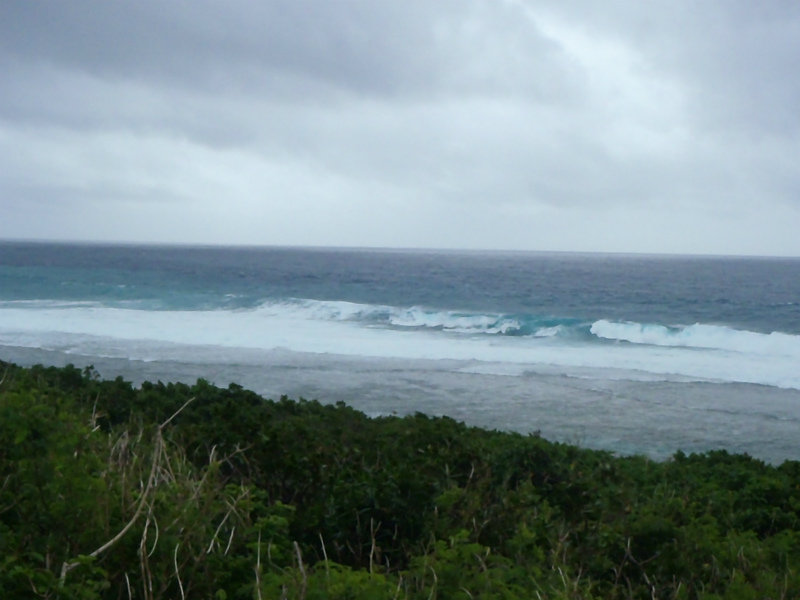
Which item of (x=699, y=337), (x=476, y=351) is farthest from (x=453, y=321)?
Result: (x=476, y=351)

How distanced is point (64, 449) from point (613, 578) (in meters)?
3.30

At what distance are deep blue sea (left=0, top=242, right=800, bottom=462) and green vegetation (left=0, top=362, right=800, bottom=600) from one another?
4.01m

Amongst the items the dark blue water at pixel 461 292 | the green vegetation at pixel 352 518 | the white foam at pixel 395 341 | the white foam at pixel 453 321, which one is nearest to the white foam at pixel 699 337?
the white foam at pixel 395 341

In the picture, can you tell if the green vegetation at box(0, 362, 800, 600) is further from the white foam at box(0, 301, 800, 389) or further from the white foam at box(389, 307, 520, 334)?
the white foam at box(389, 307, 520, 334)

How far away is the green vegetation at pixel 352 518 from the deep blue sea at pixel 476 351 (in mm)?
4011

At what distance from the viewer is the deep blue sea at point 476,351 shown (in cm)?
1588

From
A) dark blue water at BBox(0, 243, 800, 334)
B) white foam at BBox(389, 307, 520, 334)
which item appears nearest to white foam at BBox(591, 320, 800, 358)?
dark blue water at BBox(0, 243, 800, 334)

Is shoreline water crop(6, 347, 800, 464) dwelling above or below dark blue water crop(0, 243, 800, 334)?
below

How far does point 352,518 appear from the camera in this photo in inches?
185

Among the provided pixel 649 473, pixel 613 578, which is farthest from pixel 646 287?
pixel 613 578

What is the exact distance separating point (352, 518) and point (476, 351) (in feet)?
70.7

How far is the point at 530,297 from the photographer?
172ft

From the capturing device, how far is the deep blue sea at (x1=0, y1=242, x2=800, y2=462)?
15883 mm

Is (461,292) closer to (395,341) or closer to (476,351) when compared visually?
(395,341)
